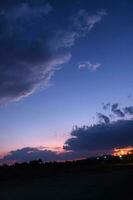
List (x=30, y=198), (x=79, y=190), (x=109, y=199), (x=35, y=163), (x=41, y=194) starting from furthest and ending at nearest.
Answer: (x=35, y=163), (x=79, y=190), (x=41, y=194), (x=30, y=198), (x=109, y=199)

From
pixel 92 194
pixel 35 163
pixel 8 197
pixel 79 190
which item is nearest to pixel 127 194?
pixel 92 194

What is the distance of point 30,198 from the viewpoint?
39.0 m

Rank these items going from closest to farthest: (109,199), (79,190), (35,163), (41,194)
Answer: (109,199)
(41,194)
(79,190)
(35,163)

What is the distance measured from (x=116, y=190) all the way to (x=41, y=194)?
790 cm

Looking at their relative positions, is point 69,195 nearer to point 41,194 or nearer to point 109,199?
point 41,194

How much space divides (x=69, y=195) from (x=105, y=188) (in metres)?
7.11

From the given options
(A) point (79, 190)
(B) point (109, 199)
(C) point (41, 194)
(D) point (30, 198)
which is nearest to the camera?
(B) point (109, 199)

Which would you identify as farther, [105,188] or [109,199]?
[105,188]

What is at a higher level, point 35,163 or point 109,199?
point 35,163

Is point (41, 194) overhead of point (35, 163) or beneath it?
beneath

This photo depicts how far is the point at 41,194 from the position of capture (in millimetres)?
42375

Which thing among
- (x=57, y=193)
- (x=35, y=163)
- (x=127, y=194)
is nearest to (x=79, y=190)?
(x=57, y=193)

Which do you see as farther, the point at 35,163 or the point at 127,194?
the point at 35,163

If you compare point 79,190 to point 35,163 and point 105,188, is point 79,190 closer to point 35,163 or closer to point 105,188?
point 105,188
